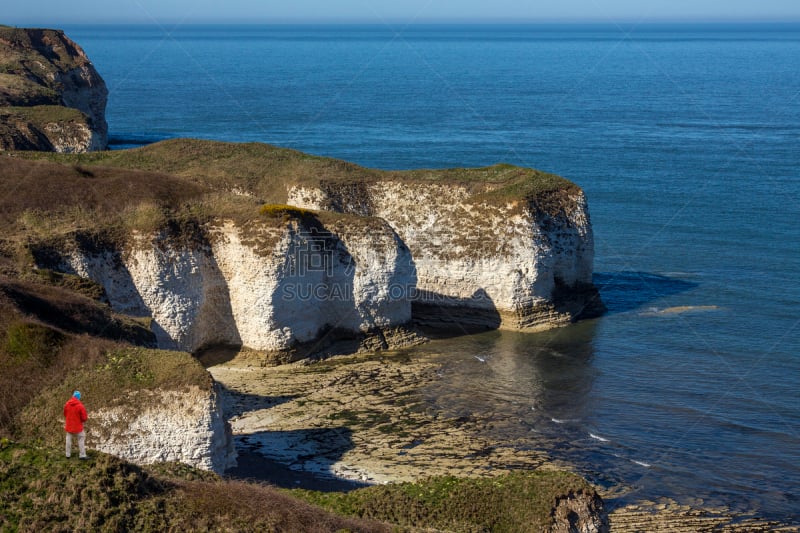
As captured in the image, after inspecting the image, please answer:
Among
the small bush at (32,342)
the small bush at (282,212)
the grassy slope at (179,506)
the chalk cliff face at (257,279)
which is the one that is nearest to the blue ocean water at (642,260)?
the chalk cliff face at (257,279)

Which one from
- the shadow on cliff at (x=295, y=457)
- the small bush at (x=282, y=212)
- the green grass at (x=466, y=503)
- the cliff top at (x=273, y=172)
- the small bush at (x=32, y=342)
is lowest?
the shadow on cliff at (x=295, y=457)

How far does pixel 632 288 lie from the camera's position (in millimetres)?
58250

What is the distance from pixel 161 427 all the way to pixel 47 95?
197ft

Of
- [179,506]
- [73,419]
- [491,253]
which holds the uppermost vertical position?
[491,253]

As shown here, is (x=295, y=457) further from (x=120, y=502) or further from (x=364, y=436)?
(x=120, y=502)

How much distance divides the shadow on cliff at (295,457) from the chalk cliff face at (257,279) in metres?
8.02

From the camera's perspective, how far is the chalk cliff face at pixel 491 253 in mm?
51594

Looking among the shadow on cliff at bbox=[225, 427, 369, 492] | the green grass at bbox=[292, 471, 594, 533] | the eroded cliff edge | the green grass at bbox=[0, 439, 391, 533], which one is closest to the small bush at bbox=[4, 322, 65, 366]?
the shadow on cliff at bbox=[225, 427, 369, 492]

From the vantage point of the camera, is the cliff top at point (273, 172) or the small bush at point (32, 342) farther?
the cliff top at point (273, 172)

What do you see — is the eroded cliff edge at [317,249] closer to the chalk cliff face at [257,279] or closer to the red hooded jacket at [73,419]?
the chalk cliff face at [257,279]

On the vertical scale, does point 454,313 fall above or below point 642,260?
below

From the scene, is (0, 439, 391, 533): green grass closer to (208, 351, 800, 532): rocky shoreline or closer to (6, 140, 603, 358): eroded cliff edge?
(208, 351, 800, 532): rocky shoreline

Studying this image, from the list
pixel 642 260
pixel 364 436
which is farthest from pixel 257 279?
pixel 642 260

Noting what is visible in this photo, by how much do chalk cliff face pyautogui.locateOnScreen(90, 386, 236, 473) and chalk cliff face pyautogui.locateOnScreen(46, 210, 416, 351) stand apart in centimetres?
1359
